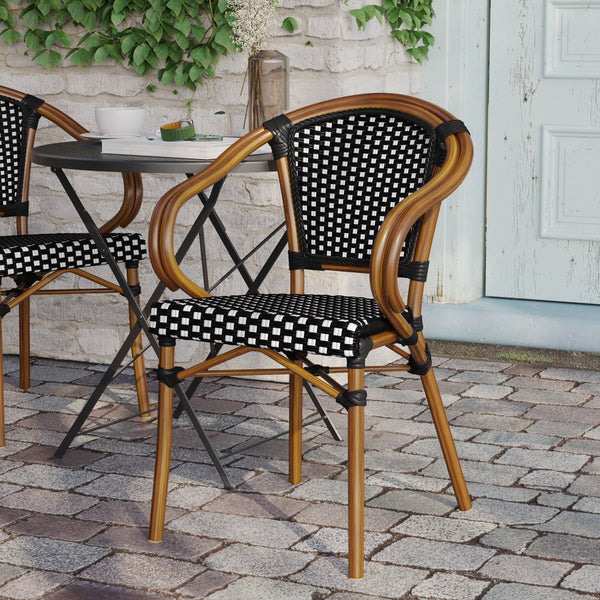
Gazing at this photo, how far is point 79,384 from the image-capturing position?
12.3 feet

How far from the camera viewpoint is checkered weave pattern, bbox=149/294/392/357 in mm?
2217

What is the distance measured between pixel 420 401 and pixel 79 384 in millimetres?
1185

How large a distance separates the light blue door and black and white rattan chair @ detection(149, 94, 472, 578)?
1.39 m

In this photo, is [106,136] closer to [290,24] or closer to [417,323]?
[290,24]

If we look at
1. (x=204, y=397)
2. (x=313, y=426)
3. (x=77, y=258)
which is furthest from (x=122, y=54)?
(x=313, y=426)

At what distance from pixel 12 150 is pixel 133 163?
0.90 meters

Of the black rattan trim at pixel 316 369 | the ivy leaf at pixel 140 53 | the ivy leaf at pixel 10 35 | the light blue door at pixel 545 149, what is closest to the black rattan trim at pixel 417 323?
the black rattan trim at pixel 316 369

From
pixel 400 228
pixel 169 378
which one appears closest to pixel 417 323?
pixel 400 228

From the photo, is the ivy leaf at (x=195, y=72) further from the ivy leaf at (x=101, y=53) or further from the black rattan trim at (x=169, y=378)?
the black rattan trim at (x=169, y=378)

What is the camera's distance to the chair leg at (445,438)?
254 centimetres

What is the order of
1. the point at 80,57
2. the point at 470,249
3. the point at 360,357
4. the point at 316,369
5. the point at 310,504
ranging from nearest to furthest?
the point at 360,357
the point at 316,369
the point at 310,504
the point at 80,57
the point at 470,249

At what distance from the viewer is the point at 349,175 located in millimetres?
2748

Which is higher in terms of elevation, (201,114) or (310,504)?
(201,114)

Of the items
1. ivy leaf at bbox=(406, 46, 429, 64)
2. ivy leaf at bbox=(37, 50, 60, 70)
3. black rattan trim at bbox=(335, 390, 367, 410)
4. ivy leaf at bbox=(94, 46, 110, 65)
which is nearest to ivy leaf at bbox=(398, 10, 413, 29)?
ivy leaf at bbox=(406, 46, 429, 64)
